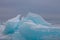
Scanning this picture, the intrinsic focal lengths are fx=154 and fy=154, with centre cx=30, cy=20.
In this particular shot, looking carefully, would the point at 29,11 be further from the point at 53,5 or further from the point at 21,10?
the point at 53,5

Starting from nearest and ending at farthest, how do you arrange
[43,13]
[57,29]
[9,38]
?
1. [57,29]
2. [9,38]
3. [43,13]

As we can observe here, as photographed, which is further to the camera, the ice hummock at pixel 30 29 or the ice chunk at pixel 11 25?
the ice chunk at pixel 11 25

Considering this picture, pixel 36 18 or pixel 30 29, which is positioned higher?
pixel 36 18

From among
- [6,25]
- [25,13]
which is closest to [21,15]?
[25,13]

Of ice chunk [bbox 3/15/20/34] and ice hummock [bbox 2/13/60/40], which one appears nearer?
ice hummock [bbox 2/13/60/40]

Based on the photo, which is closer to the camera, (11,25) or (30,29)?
(30,29)
